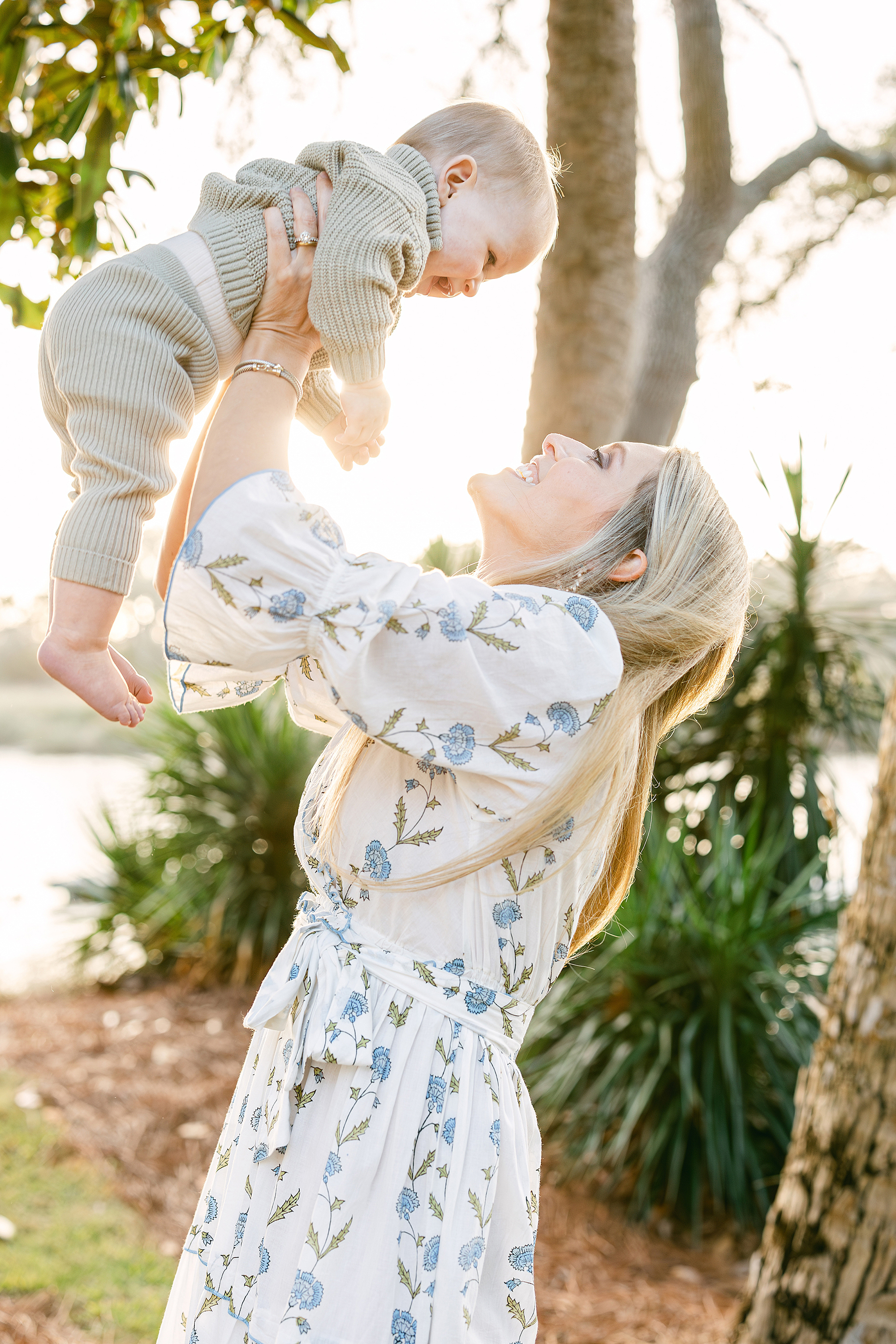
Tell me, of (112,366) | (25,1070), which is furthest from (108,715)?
(25,1070)

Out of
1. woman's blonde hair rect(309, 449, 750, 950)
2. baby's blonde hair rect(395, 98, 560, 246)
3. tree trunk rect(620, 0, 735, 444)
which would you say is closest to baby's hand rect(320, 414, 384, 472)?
woman's blonde hair rect(309, 449, 750, 950)

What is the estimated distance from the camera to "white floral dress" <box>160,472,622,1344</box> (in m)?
1.11

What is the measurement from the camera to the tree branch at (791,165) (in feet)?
14.8

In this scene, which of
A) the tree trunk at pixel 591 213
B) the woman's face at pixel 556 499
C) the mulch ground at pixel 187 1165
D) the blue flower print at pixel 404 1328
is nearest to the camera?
the blue flower print at pixel 404 1328

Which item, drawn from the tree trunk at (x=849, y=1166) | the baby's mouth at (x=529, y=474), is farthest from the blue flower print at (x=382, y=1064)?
the tree trunk at (x=849, y=1166)

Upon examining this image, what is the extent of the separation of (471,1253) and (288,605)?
0.79 m

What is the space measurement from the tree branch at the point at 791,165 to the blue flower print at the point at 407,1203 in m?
4.34

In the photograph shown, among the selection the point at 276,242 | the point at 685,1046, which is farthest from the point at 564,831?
the point at 685,1046

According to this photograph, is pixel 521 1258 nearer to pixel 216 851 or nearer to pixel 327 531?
pixel 327 531

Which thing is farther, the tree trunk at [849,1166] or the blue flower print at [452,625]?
the tree trunk at [849,1166]

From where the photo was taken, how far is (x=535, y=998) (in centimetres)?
138

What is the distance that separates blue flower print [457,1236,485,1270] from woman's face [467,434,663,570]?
85 centimetres

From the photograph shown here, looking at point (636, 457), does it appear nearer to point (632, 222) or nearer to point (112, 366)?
point (112, 366)

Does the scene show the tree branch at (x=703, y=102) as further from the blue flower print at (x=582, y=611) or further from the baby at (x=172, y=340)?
the blue flower print at (x=582, y=611)
